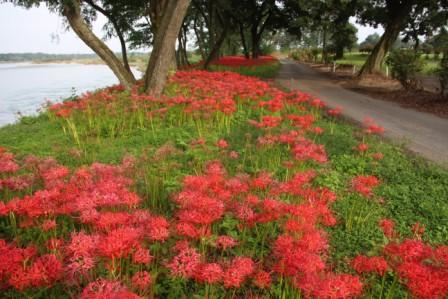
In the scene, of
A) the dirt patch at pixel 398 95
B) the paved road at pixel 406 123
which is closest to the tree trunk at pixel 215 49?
the dirt patch at pixel 398 95

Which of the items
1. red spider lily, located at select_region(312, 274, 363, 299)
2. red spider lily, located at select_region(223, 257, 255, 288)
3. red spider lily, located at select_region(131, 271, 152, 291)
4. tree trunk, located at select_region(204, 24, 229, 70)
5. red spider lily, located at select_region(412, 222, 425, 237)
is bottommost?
red spider lily, located at select_region(412, 222, 425, 237)

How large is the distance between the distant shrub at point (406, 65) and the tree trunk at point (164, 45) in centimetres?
1020

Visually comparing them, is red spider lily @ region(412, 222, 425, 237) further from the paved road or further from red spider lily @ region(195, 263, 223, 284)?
the paved road

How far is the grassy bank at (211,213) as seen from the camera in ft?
6.73

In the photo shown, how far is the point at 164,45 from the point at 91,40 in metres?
2.76

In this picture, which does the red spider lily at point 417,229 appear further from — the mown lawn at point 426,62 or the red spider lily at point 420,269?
the mown lawn at point 426,62

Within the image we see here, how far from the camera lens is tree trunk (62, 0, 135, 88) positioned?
1162 centimetres

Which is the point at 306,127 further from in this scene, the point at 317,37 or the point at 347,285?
the point at 317,37

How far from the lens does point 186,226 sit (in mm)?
2355

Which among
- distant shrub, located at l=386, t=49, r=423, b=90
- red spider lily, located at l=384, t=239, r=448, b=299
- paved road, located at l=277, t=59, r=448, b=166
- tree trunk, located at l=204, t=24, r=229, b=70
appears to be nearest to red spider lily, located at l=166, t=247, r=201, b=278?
red spider lily, located at l=384, t=239, r=448, b=299

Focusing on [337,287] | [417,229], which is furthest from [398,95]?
[337,287]

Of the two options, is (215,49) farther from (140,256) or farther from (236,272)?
(236,272)

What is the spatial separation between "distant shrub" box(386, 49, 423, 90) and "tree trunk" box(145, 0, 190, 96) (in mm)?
A: 10197

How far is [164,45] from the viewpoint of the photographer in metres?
11.4
